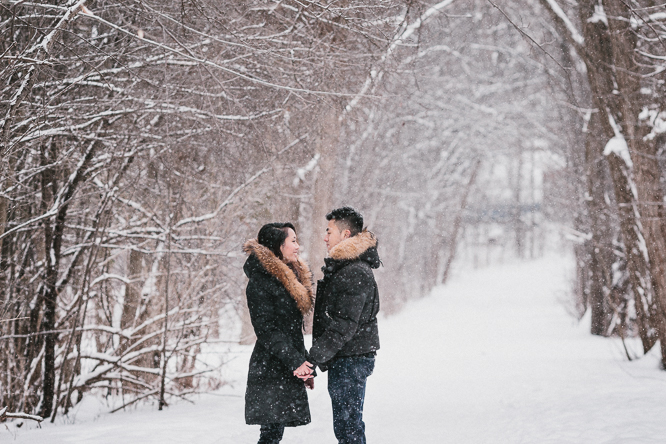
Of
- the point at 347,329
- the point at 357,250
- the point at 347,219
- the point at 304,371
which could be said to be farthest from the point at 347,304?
the point at 347,219

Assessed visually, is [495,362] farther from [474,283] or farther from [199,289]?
[474,283]

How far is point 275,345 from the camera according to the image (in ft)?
12.3

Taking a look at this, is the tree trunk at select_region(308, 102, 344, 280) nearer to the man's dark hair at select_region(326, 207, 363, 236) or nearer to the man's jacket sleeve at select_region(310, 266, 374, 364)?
the man's dark hair at select_region(326, 207, 363, 236)

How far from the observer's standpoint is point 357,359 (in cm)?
393

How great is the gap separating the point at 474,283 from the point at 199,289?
25.1 meters

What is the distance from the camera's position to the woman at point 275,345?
3.78 m

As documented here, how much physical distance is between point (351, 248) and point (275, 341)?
2.51ft

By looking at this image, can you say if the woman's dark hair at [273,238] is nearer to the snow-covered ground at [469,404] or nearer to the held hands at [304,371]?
the held hands at [304,371]

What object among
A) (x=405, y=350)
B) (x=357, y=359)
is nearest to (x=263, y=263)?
(x=357, y=359)

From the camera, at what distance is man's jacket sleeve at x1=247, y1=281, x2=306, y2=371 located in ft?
12.2

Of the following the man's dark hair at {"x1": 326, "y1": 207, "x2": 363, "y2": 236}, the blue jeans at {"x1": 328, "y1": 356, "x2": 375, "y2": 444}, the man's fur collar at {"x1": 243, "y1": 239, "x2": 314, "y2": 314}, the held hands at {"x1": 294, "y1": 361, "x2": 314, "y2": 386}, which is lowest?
the blue jeans at {"x1": 328, "y1": 356, "x2": 375, "y2": 444}

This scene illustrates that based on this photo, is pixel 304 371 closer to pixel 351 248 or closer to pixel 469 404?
pixel 351 248

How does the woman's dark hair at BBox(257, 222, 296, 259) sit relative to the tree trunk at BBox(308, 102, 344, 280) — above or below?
below

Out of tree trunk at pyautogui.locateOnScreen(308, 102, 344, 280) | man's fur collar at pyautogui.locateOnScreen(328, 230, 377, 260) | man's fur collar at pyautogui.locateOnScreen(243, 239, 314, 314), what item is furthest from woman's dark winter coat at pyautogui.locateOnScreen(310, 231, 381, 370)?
tree trunk at pyautogui.locateOnScreen(308, 102, 344, 280)
